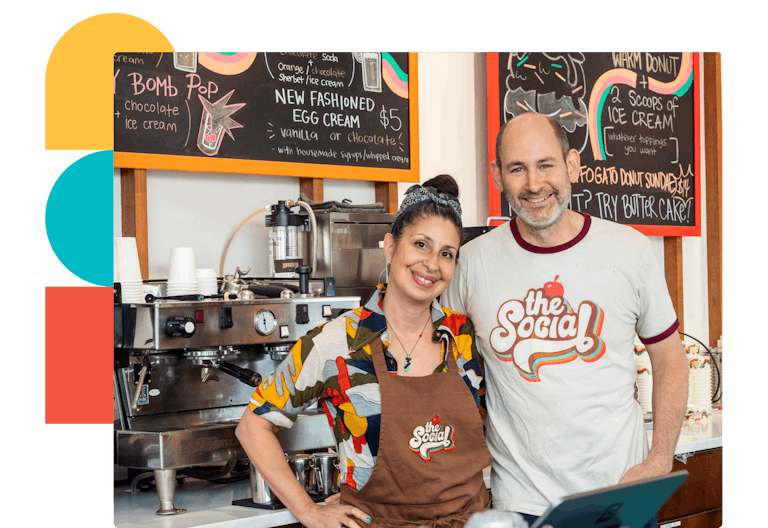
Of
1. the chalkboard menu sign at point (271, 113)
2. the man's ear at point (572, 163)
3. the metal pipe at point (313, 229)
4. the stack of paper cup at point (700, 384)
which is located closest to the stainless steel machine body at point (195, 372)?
the metal pipe at point (313, 229)

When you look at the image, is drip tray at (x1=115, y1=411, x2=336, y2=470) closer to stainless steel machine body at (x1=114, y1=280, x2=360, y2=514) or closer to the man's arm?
stainless steel machine body at (x1=114, y1=280, x2=360, y2=514)

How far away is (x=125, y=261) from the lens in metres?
2.50

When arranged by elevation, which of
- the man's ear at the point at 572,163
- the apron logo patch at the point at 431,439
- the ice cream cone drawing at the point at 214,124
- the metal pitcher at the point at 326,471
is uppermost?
the ice cream cone drawing at the point at 214,124

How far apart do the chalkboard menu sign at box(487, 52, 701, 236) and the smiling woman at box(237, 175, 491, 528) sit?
1903mm

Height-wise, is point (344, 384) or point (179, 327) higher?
point (179, 327)

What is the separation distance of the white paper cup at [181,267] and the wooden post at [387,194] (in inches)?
45.6

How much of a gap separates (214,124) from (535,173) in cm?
148

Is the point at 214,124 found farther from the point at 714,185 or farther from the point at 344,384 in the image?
the point at 714,185

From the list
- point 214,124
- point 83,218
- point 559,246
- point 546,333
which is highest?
point 214,124

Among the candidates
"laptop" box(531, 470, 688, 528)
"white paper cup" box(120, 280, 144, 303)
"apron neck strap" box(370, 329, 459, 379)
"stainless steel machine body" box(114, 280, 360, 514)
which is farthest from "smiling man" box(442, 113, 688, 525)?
"white paper cup" box(120, 280, 144, 303)

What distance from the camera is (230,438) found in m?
2.36

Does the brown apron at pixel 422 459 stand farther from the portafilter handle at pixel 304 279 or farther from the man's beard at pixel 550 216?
the portafilter handle at pixel 304 279

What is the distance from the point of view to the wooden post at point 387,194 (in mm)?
3484

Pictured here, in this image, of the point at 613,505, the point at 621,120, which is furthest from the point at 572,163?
the point at 621,120
